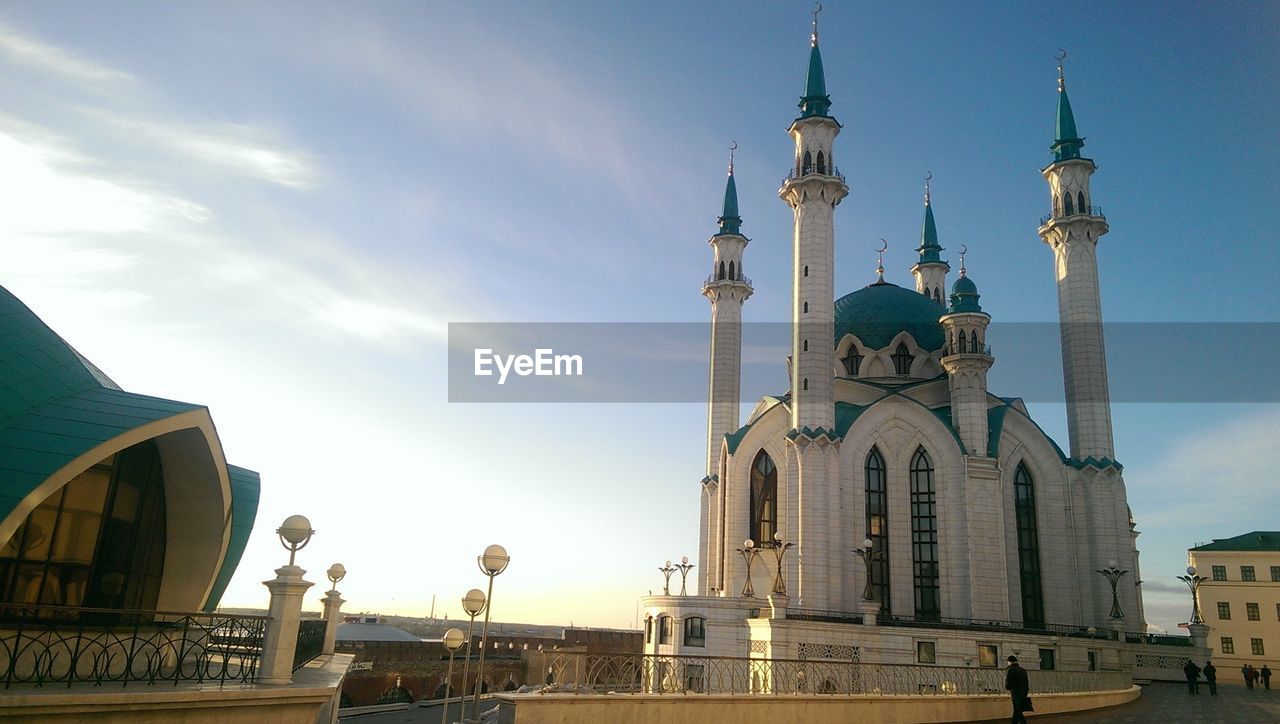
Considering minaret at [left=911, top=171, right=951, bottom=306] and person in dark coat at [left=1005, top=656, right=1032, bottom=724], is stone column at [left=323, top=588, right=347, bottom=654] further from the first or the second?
minaret at [left=911, top=171, right=951, bottom=306]

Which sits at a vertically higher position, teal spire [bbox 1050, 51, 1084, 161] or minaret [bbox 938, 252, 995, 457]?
teal spire [bbox 1050, 51, 1084, 161]

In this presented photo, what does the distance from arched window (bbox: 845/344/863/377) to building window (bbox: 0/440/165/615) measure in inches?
1525

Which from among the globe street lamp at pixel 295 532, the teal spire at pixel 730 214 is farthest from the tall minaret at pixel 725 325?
the globe street lamp at pixel 295 532

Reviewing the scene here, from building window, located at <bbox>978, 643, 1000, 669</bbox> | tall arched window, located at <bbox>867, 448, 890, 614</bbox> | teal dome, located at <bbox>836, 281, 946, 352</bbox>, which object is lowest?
building window, located at <bbox>978, 643, 1000, 669</bbox>

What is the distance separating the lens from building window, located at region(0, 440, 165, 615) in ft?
40.8

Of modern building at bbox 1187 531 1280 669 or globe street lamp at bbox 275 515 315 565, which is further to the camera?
modern building at bbox 1187 531 1280 669

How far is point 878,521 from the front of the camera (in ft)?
129

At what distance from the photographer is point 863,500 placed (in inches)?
1522

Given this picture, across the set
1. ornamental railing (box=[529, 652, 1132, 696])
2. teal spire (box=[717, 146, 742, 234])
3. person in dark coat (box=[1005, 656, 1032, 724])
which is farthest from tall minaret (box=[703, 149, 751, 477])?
person in dark coat (box=[1005, 656, 1032, 724])

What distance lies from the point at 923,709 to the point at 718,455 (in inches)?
1197

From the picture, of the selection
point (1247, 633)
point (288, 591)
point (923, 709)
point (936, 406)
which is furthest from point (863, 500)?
point (1247, 633)

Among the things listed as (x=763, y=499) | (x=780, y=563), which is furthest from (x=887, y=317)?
(x=780, y=563)

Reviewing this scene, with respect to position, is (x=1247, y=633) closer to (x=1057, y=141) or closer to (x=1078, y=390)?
(x=1078, y=390)

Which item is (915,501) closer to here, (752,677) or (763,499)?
(763,499)
